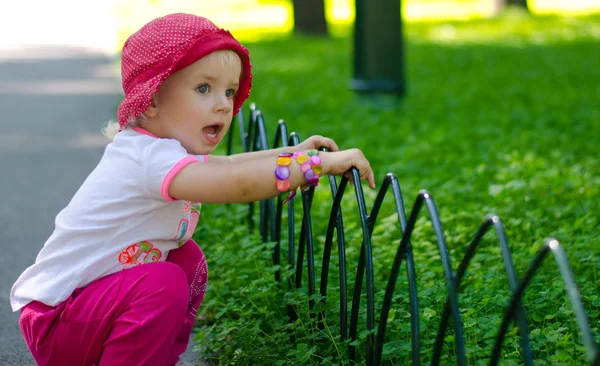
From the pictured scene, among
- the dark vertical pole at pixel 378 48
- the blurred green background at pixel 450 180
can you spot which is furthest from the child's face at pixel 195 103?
the dark vertical pole at pixel 378 48

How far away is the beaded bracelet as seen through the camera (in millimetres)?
2725

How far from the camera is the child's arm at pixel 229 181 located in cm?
268

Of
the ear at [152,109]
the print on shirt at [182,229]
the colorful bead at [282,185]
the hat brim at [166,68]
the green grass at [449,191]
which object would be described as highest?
the hat brim at [166,68]

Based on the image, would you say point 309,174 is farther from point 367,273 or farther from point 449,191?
point 449,191

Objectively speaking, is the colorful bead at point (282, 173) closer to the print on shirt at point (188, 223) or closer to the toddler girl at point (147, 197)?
the toddler girl at point (147, 197)

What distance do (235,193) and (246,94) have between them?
51cm

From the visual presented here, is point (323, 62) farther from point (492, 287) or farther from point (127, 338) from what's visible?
point (127, 338)

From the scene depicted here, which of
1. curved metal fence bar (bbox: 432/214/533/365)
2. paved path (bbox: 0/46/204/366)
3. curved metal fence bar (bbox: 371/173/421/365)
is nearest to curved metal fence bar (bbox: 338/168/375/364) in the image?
curved metal fence bar (bbox: 371/173/421/365)

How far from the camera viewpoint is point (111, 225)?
2850mm

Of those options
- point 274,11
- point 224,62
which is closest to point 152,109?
point 224,62

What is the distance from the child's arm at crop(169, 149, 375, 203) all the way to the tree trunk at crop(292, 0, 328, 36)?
14.5 m

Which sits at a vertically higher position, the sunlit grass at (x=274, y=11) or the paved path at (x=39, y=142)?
the sunlit grass at (x=274, y=11)

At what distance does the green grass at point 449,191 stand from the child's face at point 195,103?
30.7 inches

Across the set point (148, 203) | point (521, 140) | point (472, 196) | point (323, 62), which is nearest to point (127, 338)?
point (148, 203)
